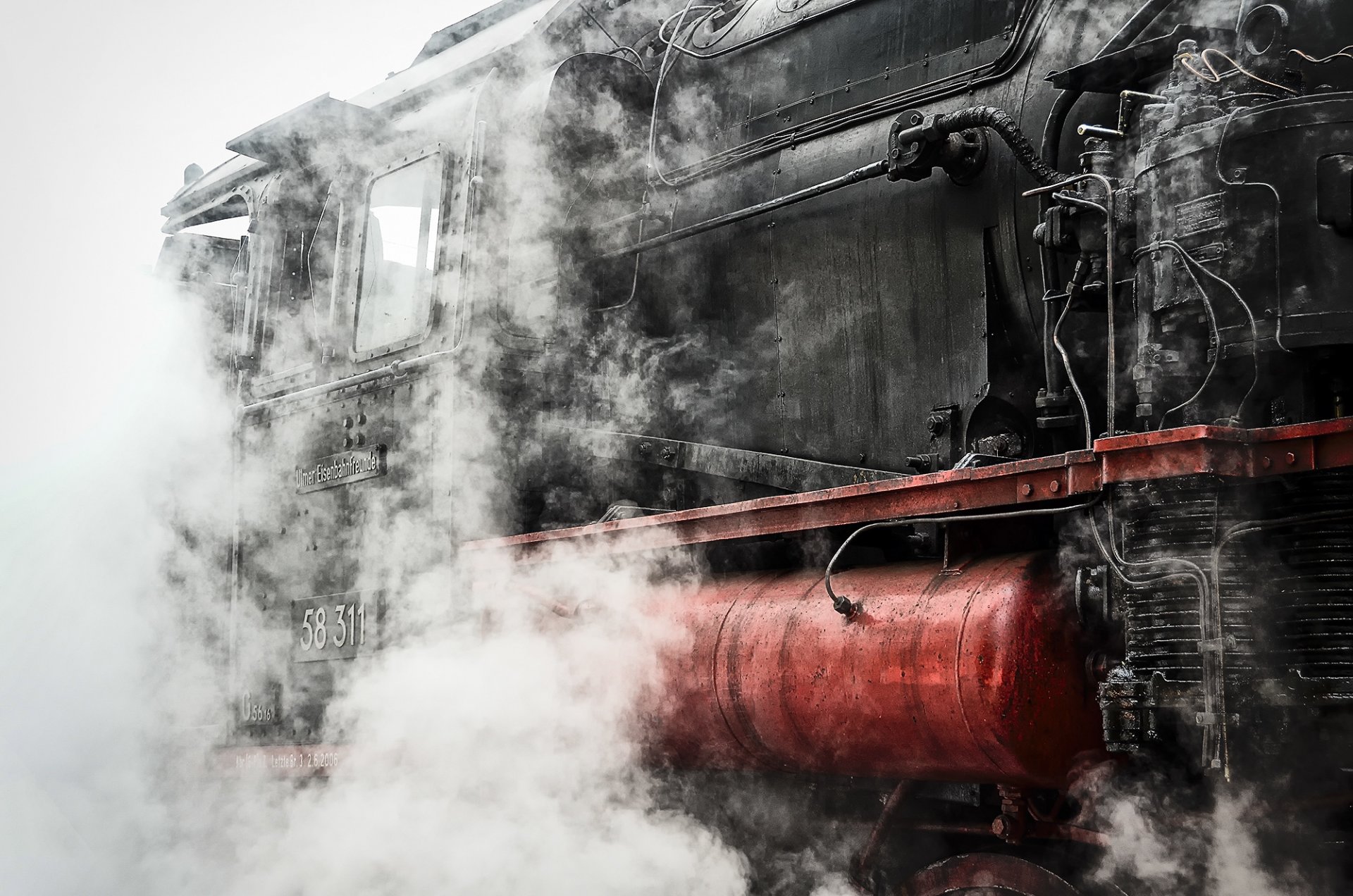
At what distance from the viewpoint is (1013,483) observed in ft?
8.34

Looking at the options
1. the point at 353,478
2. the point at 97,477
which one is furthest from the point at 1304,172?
the point at 97,477

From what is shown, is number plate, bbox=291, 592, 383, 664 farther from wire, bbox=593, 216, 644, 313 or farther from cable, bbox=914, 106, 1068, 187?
cable, bbox=914, 106, 1068, 187

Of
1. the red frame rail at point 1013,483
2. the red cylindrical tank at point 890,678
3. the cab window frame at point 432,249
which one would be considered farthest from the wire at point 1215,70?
the cab window frame at point 432,249

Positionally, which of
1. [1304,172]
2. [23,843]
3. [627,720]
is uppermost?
[1304,172]

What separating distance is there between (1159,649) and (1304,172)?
2.85 ft

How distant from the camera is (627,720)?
11.4ft

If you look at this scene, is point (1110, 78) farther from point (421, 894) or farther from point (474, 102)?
point (421, 894)

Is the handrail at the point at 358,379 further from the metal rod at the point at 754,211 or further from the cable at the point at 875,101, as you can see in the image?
the cable at the point at 875,101

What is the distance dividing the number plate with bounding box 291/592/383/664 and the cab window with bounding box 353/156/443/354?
85cm

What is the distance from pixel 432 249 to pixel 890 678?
229 centimetres

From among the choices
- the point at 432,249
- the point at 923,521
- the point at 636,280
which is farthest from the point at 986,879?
the point at 432,249

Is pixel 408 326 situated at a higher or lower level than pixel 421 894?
higher

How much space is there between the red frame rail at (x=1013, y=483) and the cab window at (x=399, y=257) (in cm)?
120

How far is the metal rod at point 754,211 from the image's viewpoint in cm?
336
